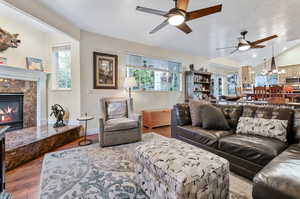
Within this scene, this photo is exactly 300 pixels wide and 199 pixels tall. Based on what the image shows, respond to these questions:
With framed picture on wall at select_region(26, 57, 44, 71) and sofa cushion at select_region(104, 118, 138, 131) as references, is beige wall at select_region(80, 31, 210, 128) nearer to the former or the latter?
sofa cushion at select_region(104, 118, 138, 131)

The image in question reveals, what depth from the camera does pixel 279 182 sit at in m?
1.00

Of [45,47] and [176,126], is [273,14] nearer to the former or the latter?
[176,126]

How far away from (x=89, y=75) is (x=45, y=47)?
1.41 meters

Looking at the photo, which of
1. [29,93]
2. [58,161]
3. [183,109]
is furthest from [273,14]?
[29,93]

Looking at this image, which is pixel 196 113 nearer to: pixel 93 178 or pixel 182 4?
pixel 182 4

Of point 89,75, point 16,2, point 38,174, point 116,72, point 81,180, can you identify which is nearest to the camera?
point 81,180

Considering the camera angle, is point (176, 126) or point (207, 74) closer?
point (176, 126)

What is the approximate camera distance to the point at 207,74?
6258mm

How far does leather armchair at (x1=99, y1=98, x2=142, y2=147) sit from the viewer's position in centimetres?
281

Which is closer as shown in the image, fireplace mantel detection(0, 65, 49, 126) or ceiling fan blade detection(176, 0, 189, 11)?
ceiling fan blade detection(176, 0, 189, 11)

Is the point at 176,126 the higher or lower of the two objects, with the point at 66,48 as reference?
lower

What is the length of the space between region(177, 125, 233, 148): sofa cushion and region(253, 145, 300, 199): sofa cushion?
0.89 metres

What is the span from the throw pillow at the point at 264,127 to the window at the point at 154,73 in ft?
10.4

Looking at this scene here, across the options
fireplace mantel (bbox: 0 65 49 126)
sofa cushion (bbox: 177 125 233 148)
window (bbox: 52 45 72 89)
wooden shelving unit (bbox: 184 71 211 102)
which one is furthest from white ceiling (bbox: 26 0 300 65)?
sofa cushion (bbox: 177 125 233 148)
